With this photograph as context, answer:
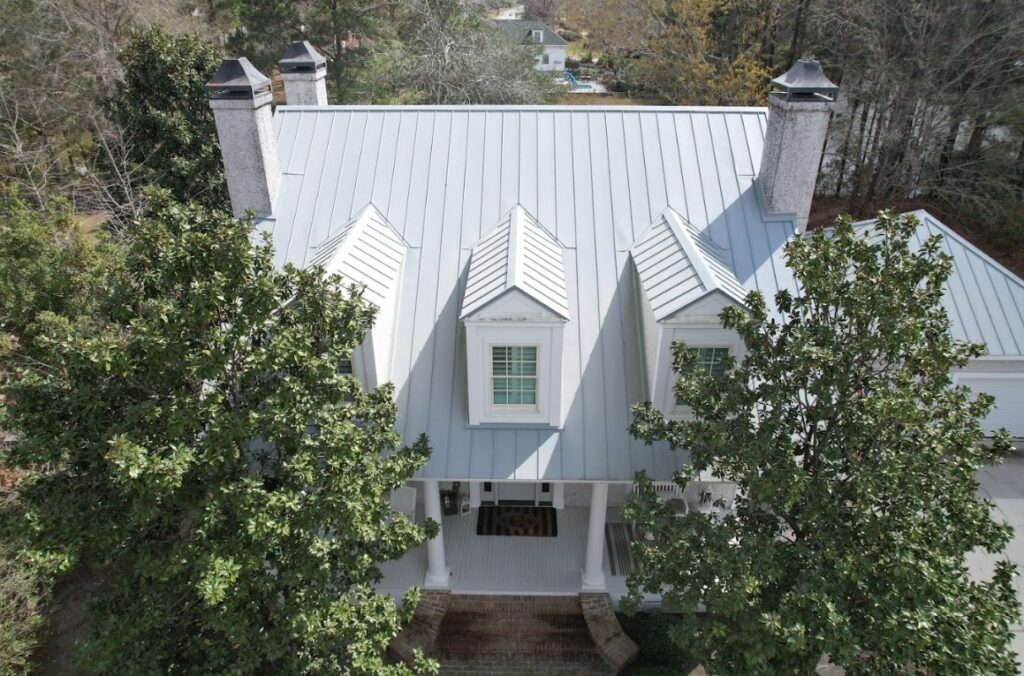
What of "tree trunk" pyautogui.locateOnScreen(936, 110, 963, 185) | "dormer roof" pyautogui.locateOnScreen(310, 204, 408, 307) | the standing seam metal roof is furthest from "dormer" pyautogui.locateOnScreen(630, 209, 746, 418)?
"tree trunk" pyautogui.locateOnScreen(936, 110, 963, 185)

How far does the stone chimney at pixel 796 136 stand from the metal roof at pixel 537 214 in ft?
1.45

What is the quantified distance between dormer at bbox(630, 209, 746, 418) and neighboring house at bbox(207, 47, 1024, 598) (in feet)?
0.13

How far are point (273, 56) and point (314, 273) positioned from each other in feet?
89.0

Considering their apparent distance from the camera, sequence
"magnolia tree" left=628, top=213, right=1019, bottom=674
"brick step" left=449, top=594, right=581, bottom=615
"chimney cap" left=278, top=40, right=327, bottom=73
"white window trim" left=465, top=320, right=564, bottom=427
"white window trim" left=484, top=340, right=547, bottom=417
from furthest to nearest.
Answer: "chimney cap" left=278, top=40, right=327, bottom=73, "brick step" left=449, top=594, right=581, bottom=615, "white window trim" left=484, top=340, right=547, bottom=417, "white window trim" left=465, top=320, right=564, bottom=427, "magnolia tree" left=628, top=213, right=1019, bottom=674

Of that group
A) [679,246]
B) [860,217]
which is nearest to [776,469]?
[679,246]

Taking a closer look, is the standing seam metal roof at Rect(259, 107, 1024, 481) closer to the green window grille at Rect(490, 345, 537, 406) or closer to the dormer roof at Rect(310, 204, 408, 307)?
the dormer roof at Rect(310, 204, 408, 307)

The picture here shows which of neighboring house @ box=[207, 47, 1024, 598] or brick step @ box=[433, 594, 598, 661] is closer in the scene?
neighboring house @ box=[207, 47, 1024, 598]

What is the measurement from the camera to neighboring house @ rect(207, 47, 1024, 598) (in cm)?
1018

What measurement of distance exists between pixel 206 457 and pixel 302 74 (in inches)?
421

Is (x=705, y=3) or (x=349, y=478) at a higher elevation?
(x=705, y=3)

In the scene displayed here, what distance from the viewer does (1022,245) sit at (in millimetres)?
24641

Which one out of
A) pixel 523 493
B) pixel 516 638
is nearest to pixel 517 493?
pixel 523 493

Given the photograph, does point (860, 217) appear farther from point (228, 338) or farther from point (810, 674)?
point (228, 338)

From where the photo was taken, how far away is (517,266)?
32.4ft
